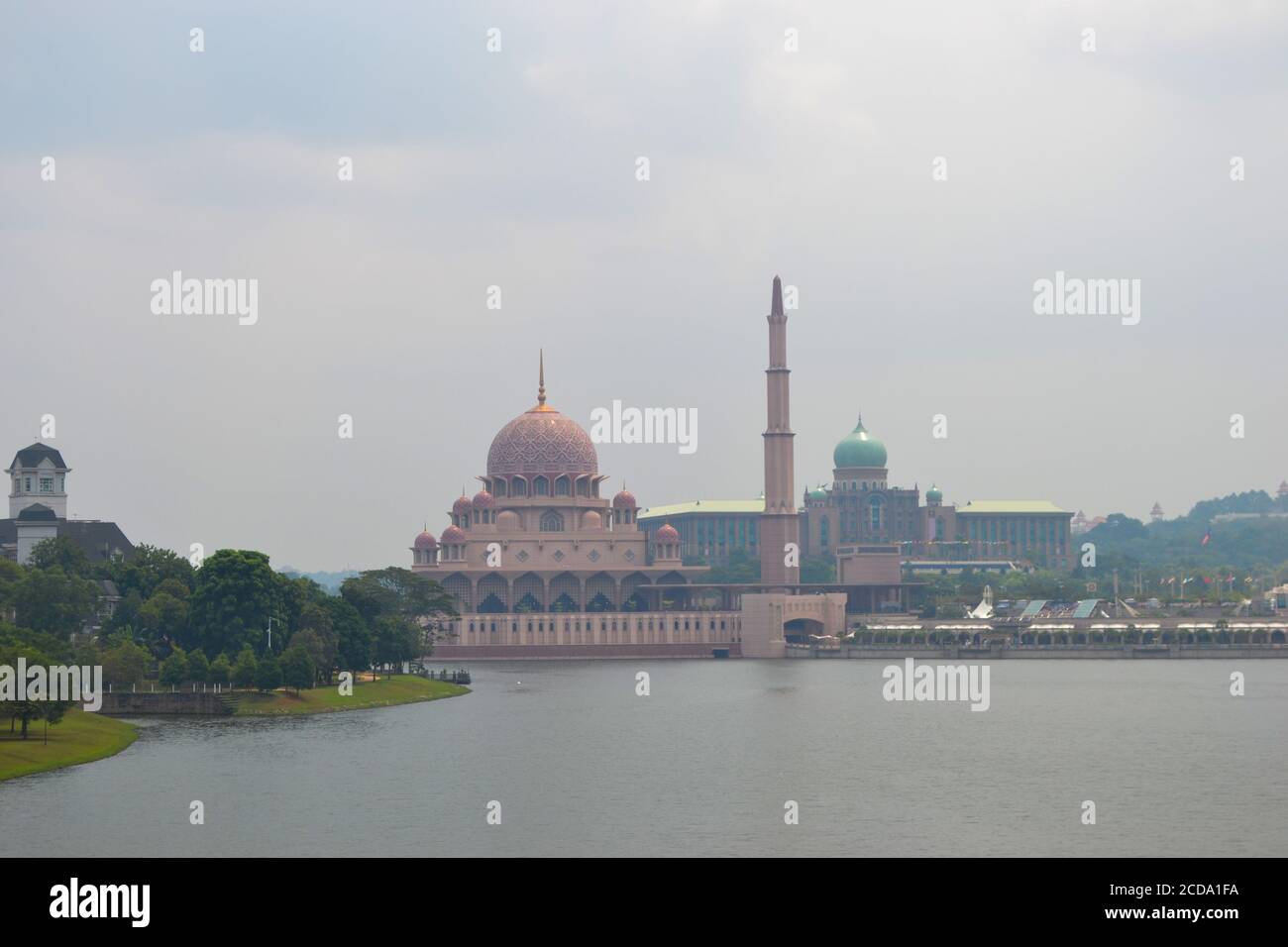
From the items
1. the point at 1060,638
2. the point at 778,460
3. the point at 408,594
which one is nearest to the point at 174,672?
the point at 408,594

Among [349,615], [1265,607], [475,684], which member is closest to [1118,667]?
[1265,607]

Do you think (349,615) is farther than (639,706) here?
Yes

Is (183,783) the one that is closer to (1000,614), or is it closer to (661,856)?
(661,856)

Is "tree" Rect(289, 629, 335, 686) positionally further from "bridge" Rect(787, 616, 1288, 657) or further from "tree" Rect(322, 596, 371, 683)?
"bridge" Rect(787, 616, 1288, 657)

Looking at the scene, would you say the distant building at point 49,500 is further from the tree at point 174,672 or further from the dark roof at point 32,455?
the tree at point 174,672

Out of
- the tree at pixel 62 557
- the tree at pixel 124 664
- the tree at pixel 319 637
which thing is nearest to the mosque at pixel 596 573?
the tree at pixel 62 557
